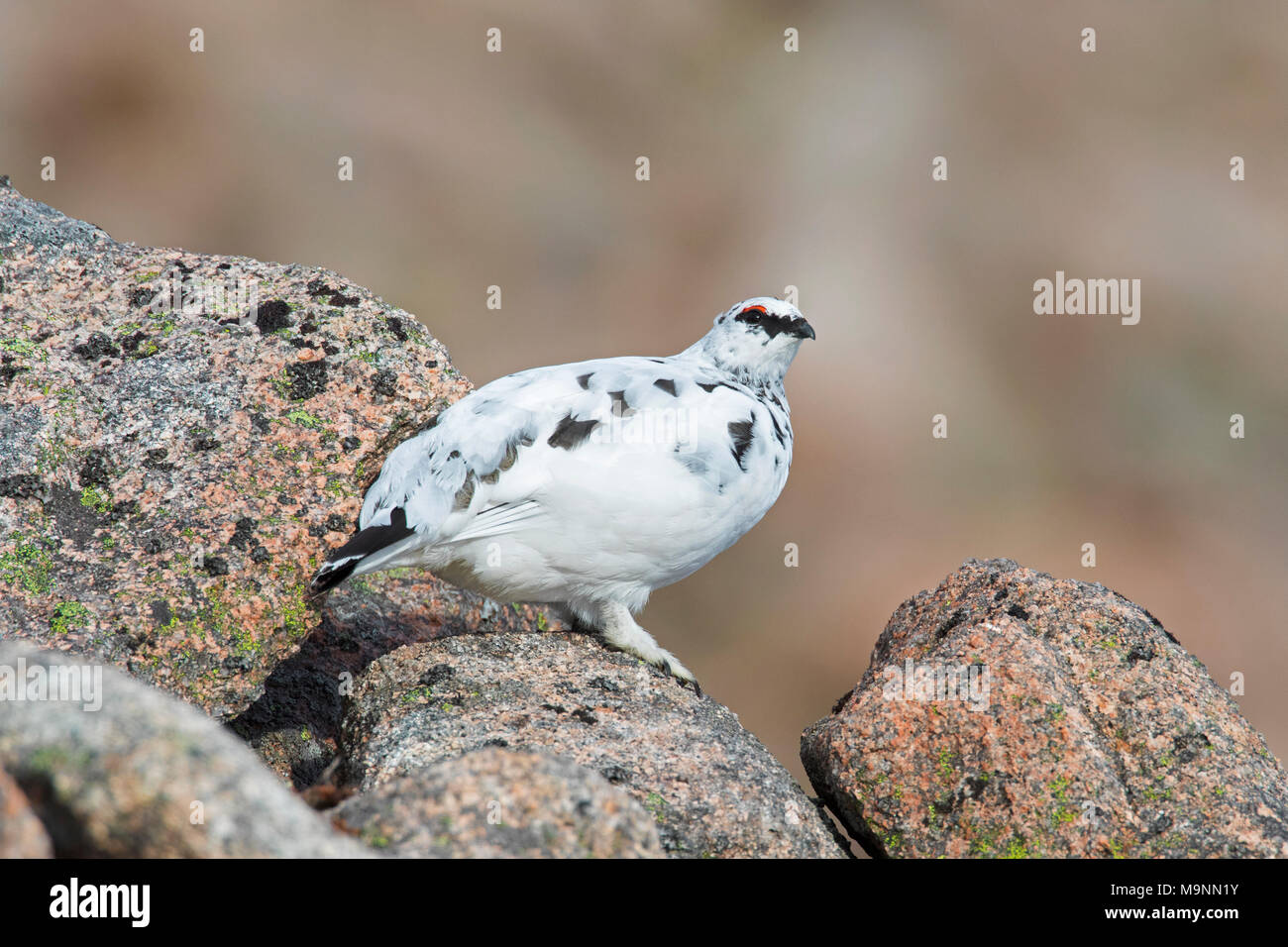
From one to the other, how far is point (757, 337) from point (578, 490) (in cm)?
128

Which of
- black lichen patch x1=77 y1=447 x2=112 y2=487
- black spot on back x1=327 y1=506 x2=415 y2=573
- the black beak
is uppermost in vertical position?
the black beak

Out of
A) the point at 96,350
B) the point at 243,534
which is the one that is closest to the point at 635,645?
the point at 243,534

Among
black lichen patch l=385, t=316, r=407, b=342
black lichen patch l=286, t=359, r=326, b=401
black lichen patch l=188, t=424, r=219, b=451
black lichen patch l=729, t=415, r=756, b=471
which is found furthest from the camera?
black lichen patch l=385, t=316, r=407, b=342

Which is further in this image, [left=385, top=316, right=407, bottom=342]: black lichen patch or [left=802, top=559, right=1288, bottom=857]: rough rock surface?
[left=385, top=316, right=407, bottom=342]: black lichen patch

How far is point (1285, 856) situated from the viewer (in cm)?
329

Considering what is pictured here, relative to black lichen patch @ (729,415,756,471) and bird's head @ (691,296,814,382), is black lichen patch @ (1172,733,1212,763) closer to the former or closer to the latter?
black lichen patch @ (729,415,756,471)

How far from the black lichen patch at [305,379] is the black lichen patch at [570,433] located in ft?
3.27

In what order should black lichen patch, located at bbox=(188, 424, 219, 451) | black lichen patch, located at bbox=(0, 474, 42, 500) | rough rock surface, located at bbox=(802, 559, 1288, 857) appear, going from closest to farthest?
rough rock surface, located at bbox=(802, 559, 1288, 857) < black lichen patch, located at bbox=(0, 474, 42, 500) < black lichen patch, located at bbox=(188, 424, 219, 451)

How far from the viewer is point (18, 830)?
6.45ft

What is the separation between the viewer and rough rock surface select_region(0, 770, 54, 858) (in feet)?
6.41

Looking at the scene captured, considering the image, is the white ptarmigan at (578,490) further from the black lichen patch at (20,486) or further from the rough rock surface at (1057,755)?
the black lichen patch at (20,486)

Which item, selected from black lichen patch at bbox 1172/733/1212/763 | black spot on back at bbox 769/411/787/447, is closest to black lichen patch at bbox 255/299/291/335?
black spot on back at bbox 769/411/787/447

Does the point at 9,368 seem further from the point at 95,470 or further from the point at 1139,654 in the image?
the point at 1139,654
